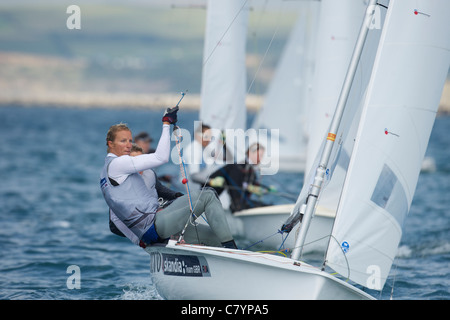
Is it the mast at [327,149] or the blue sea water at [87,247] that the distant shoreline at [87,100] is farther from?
the mast at [327,149]

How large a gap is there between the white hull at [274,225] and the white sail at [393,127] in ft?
7.51

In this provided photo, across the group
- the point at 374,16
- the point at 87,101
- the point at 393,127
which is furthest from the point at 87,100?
the point at 393,127

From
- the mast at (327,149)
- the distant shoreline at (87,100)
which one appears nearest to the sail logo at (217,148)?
the mast at (327,149)

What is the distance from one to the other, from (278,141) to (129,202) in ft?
37.7

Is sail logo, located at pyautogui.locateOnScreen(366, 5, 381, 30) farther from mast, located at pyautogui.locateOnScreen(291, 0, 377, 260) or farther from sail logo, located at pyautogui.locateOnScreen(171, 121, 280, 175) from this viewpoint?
sail logo, located at pyautogui.locateOnScreen(171, 121, 280, 175)

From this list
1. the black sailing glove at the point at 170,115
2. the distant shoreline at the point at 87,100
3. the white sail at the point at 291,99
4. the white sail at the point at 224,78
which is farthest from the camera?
the distant shoreline at the point at 87,100

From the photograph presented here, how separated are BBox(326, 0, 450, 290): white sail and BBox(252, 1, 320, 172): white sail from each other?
35.4 feet

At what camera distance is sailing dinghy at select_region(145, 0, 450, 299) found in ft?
15.7

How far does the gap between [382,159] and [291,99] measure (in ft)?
37.1

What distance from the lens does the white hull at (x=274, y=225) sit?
7520mm

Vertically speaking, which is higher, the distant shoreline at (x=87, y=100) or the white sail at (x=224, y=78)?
the white sail at (x=224, y=78)

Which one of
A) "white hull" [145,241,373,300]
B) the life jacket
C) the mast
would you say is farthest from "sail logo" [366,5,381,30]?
the life jacket

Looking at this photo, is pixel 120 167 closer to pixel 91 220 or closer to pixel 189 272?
pixel 189 272

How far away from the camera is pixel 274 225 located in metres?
8.07
